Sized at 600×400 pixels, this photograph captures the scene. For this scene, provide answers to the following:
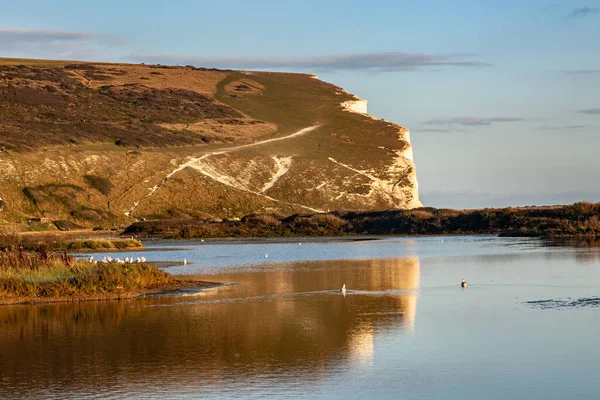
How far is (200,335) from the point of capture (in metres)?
19.7

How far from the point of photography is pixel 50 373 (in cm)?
1588

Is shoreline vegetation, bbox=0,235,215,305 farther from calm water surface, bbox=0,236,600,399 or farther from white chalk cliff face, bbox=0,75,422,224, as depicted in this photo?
white chalk cliff face, bbox=0,75,422,224

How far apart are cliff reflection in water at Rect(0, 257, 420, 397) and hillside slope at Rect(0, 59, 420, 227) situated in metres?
54.8

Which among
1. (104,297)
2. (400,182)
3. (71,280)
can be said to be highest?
(400,182)

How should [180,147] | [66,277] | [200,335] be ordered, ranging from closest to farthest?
[200,335] < [66,277] < [180,147]

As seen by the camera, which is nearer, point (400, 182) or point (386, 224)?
point (386, 224)

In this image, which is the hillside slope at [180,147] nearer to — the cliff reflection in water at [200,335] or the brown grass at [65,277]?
the brown grass at [65,277]

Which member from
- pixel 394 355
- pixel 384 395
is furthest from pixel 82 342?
pixel 384 395

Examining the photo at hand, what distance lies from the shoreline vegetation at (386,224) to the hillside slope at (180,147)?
49.9ft

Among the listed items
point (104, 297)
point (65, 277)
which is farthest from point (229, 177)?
point (104, 297)

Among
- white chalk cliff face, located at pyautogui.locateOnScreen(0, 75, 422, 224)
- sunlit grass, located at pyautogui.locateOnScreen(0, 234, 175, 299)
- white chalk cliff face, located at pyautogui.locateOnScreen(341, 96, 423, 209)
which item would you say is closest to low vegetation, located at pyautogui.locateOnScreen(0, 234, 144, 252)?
sunlit grass, located at pyautogui.locateOnScreen(0, 234, 175, 299)

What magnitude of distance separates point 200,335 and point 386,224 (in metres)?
53.8

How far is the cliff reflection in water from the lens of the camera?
51.5 feet

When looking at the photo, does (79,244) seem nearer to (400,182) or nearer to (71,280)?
(71,280)
